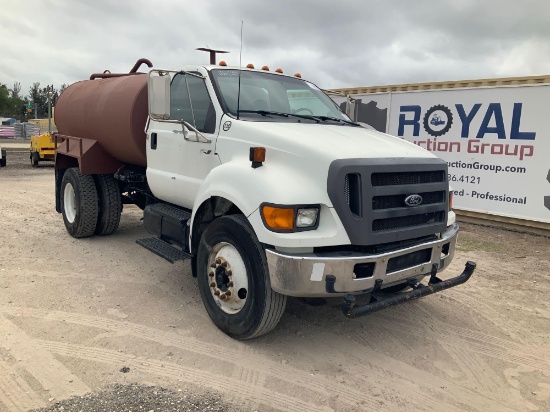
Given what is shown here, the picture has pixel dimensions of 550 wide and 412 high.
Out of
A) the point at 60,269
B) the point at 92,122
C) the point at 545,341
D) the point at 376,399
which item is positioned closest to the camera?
the point at 376,399

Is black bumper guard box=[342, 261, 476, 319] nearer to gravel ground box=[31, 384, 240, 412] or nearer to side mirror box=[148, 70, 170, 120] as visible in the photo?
gravel ground box=[31, 384, 240, 412]

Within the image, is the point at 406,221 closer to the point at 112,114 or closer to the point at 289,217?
the point at 289,217

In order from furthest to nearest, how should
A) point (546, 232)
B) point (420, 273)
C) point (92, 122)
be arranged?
1. point (546, 232)
2. point (92, 122)
3. point (420, 273)

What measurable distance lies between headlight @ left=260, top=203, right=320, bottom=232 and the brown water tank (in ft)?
9.18

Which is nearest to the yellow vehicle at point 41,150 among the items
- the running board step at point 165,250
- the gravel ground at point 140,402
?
the running board step at point 165,250

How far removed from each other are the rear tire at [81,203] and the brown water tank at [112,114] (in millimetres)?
644

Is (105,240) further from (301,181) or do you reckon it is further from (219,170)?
(301,181)

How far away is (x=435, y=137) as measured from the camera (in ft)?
34.0

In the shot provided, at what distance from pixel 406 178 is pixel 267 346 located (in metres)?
1.81

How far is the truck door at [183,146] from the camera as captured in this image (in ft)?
14.6

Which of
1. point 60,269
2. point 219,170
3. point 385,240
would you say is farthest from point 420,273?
point 60,269

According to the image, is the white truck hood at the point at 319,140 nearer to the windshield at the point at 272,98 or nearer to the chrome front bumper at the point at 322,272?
the windshield at the point at 272,98

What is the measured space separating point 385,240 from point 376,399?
3.71ft

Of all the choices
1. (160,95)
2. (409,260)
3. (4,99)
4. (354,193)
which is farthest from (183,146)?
(4,99)
